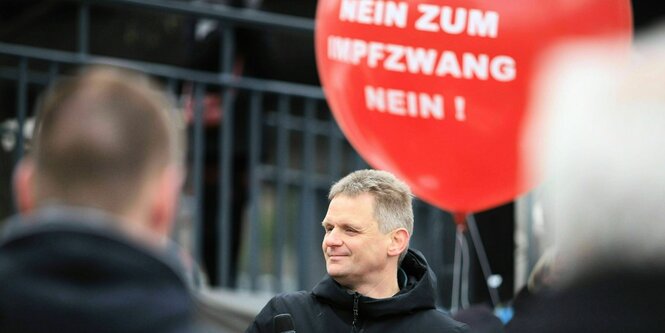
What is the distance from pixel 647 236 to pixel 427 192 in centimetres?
237

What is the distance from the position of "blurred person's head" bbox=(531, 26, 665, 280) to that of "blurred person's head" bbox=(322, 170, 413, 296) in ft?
4.62

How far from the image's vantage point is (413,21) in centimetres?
388

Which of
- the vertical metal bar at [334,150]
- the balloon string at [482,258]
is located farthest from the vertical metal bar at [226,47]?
the balloon string at [482,258]

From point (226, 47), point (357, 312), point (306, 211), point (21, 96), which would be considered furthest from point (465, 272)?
point (21, 96)

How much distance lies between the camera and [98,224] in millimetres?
1629

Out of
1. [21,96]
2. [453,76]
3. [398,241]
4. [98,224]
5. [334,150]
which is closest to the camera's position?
[98,224]

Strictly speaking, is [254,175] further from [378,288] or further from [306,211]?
[378,288]

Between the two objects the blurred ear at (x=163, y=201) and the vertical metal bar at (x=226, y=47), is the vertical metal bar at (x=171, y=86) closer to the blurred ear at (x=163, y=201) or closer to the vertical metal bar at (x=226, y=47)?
the vertical metal bar at (x=226, y=47)

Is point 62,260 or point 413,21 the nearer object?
point 62,260

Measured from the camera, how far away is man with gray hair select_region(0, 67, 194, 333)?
162 cm

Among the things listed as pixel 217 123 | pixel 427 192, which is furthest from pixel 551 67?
pixel 217 123

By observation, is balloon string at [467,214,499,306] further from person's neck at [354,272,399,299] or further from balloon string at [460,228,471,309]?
person's neck at [354,272,399,299]

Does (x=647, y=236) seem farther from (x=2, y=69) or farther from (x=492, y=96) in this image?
(x=2, y=69)

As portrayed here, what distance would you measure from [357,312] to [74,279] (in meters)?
1.59
